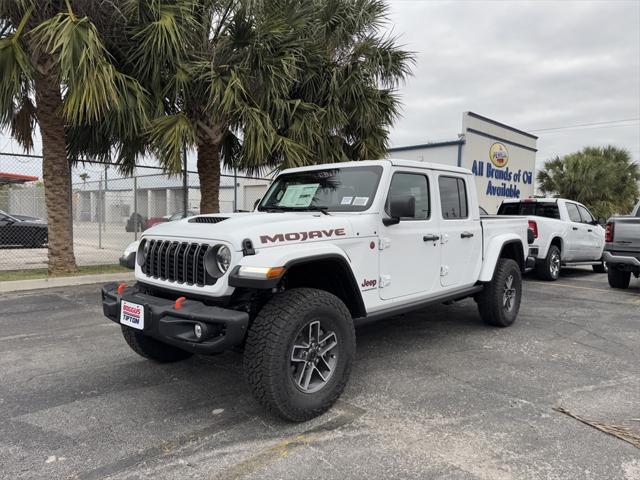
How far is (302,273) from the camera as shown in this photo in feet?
11.9

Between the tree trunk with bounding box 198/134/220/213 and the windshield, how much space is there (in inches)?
203

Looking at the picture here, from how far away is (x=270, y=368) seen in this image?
9.52 feet

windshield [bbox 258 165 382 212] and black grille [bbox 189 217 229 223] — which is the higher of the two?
windshield [bbox 258 165 382 212]

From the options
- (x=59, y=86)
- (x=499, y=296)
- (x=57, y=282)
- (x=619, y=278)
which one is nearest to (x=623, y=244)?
(x=619, y=278)

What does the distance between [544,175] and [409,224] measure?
75.0 ft

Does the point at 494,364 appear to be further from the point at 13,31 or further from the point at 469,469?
the point at 13,31

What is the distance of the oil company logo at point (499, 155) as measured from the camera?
762 inches

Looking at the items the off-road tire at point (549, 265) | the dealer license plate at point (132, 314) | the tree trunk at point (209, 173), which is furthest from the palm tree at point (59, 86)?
the off-road tire at point (549, 265)

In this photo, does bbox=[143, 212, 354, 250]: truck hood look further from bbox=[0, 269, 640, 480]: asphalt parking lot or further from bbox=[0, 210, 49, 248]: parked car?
bbox=[0, 210, 49, 248]: parked car

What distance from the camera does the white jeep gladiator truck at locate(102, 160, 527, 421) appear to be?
2.97m

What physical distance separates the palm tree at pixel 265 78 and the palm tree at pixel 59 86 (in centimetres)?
61

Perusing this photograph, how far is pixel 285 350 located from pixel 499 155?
749 inches

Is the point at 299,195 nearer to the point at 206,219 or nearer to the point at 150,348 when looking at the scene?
the point at 206,219

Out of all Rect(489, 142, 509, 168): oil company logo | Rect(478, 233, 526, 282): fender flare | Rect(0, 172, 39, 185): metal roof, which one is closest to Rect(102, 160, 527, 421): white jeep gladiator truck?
Rect(478, 233, 526, 282): fender flare
